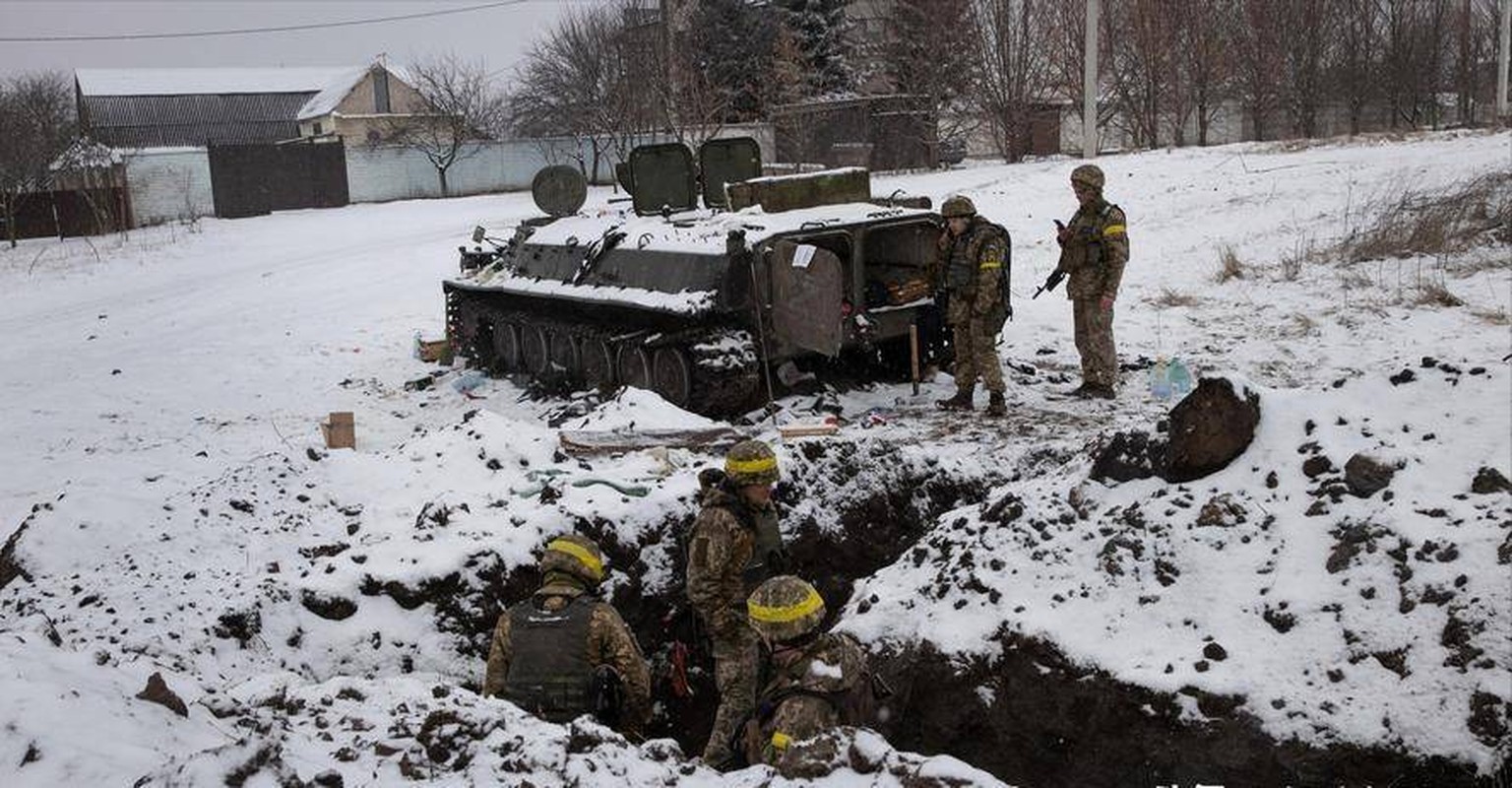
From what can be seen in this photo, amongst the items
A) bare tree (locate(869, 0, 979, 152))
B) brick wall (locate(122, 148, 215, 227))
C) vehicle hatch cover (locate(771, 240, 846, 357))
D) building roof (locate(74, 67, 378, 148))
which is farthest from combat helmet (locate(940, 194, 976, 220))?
building roof (locate(74, 67, 378, 148))

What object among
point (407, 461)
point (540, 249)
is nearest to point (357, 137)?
point (540, 249)

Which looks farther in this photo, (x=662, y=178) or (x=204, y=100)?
(x=204, y=100)

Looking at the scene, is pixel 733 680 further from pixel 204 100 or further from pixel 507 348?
pixel 204 100

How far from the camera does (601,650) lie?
4906mm

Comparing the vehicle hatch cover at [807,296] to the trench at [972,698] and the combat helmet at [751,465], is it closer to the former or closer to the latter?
the trench at [972,698]

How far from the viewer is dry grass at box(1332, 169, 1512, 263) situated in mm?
13242

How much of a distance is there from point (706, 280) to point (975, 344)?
2276 mm

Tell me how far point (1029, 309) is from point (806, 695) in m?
10.5

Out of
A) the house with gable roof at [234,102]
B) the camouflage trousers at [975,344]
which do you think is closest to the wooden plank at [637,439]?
the camouflage trousers at [975,344]

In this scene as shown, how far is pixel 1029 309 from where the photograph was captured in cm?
1414

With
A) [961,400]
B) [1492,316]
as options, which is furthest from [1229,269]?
[961,400]

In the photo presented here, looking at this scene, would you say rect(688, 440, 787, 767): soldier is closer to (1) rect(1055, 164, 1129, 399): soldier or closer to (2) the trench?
(2) the trench

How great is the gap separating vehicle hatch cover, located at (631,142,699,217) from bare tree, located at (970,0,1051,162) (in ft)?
58.5

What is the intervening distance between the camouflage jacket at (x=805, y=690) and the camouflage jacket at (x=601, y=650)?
607 mm
